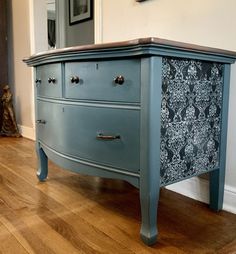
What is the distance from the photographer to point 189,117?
1.19 m

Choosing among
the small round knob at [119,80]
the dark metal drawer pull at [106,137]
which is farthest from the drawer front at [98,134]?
the small round knob at [119,80]

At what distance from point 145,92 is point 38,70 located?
86 centimetres

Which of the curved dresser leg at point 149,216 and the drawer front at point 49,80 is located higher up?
the drawer front at point 49,80

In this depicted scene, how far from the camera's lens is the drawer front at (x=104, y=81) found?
1054 mm

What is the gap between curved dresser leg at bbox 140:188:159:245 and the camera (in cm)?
107

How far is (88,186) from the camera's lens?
1.71m

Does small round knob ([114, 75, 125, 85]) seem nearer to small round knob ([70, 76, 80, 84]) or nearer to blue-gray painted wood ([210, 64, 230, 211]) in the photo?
small round knob ([70, 76, 80, 84])

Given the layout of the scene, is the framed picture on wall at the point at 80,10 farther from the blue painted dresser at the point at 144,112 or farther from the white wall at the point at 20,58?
the blue painted dresser at the point at 144,112

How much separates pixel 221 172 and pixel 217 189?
3.3 inches

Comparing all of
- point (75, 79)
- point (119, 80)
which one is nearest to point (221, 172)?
point (119, 80)

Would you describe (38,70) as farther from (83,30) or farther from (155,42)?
(83,30)

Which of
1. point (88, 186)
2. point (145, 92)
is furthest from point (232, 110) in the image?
point (88, 186)

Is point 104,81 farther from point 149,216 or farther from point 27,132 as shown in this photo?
point 27,132

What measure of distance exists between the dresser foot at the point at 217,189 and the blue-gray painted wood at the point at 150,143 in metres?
0.42
